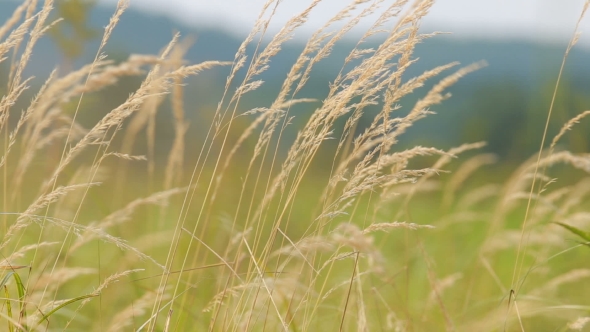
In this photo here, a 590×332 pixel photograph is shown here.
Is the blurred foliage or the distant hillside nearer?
the blurred foliage

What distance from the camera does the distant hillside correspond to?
16.0m

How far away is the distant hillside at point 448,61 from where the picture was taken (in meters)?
16.0

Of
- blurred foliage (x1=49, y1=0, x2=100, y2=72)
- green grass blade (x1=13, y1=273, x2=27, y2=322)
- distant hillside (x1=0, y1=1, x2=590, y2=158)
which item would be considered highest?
blurred foliage (x1=49, y1=0, x2=100, y2=72)

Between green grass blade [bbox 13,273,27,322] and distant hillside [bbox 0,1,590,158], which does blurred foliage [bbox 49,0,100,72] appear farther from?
green grass blade [bbox 13,273,27,322]

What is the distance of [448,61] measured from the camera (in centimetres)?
4203

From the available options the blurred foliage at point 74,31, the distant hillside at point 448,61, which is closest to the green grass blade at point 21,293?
the distant hillside at point 448,61

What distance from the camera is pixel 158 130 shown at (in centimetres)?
2084

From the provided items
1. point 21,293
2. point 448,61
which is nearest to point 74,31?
point 21,293

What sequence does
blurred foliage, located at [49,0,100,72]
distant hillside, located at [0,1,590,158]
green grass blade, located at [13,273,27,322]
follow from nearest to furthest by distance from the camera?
green grass blade, located at [13,273,27,322] → blurred foliage, located at [49,0,100,72] → distant hillside, located at [0,1,590,158]

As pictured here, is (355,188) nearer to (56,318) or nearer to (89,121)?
(56,318)

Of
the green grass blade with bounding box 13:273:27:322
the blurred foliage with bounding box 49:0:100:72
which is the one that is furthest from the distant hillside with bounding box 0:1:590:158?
the blurred foliage with bounding box 49:0:100:72

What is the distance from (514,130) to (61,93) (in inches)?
857

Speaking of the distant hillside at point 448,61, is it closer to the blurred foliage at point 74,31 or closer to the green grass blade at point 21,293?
the green grass blade at point 21,293

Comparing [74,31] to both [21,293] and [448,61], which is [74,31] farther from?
[448,61]
